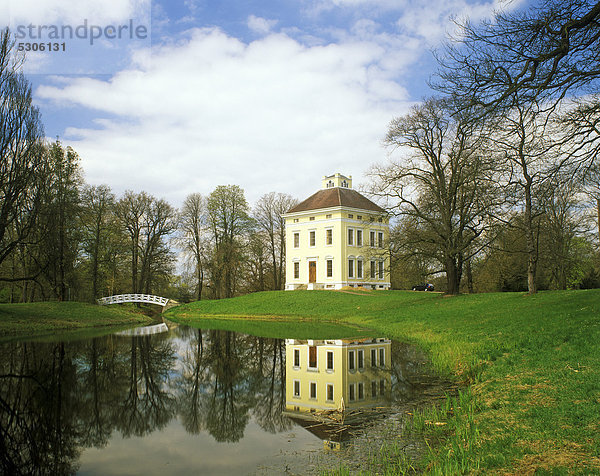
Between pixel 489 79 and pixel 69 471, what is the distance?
10.0m

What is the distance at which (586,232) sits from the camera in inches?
1425

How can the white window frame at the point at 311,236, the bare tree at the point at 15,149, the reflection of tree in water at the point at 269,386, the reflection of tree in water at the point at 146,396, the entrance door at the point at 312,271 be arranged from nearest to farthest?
1. the reflection of tree in water at the point at 146,396
2. the reflection of tree in water at the point at 269,386
3. the bare tree at the point at 15,149
4. the entrance door at the point at 312,271
5. the white window frame at the point at 311,236

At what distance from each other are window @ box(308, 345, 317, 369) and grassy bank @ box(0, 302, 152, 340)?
15.0 meters

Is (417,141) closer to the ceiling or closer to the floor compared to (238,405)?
closer to the ceiling

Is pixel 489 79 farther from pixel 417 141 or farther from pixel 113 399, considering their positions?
pixel 417 141

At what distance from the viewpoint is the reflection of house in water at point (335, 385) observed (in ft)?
26.2

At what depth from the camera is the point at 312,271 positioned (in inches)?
1876

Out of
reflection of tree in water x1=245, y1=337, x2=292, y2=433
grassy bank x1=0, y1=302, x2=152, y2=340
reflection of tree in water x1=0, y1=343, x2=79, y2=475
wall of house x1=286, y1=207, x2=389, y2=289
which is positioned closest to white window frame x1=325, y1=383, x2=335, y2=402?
reflection of tree in water x1=245, y1=337, x2=292, y2=433

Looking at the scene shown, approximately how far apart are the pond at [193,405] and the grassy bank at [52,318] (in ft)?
27.1

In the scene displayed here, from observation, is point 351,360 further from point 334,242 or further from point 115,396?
point 334,242

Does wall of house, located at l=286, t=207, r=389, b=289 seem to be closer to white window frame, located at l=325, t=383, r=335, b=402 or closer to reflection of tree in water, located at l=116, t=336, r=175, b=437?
reflection of tree in water, located at l=116, t=336, r=175, b=437

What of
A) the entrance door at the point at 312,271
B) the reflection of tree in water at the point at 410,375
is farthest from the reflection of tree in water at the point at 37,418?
the entrance door at the point at 312,271

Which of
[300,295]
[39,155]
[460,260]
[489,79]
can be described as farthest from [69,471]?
[300,295]

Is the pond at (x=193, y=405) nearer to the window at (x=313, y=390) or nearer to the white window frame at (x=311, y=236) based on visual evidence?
the window at (x=313, y=390)
